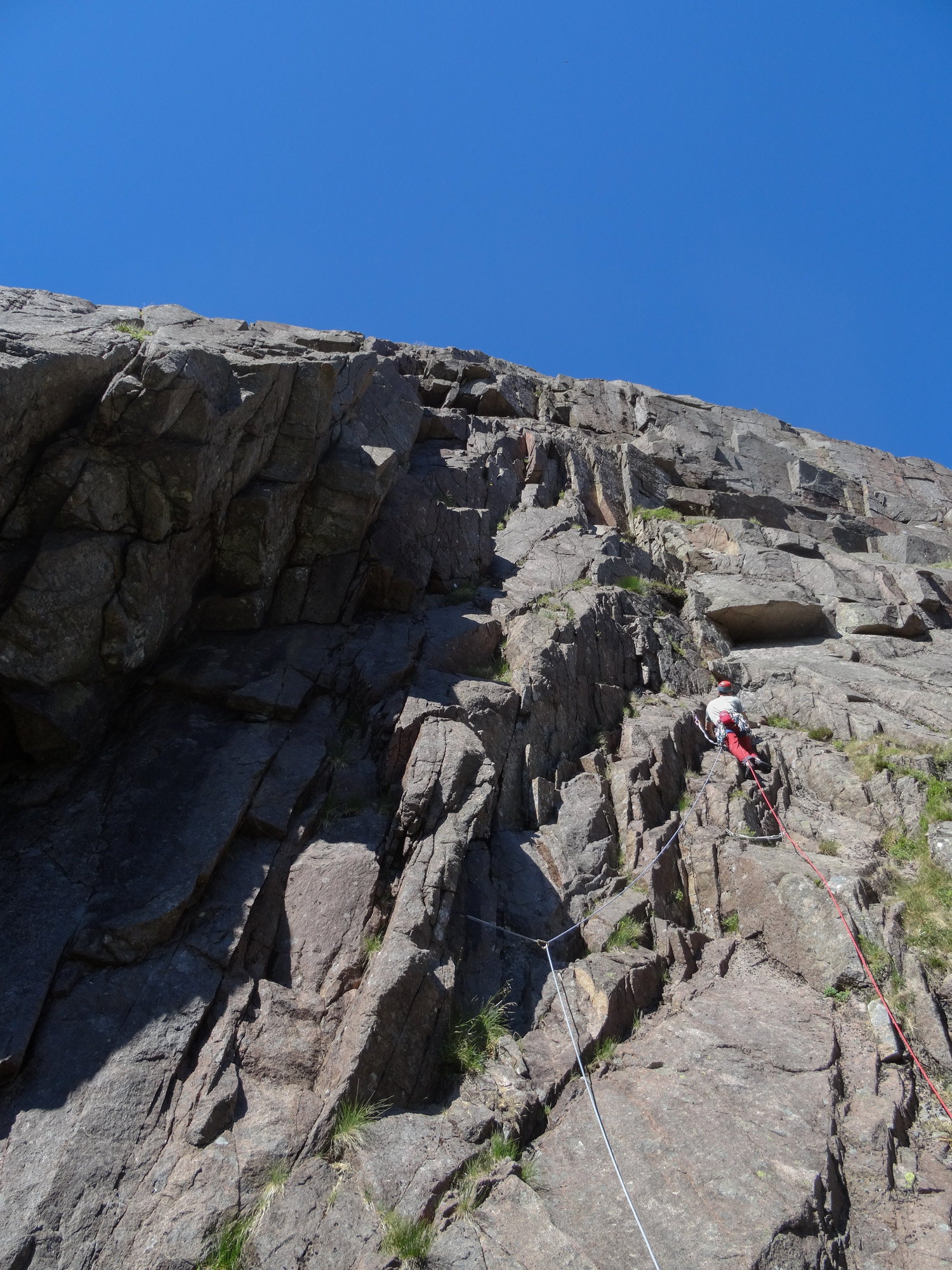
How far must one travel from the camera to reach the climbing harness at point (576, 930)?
706 cm

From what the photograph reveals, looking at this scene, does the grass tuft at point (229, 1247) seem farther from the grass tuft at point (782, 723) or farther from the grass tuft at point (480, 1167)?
the grass tuft at point (782, 723)

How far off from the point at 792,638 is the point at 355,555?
35.1 feet

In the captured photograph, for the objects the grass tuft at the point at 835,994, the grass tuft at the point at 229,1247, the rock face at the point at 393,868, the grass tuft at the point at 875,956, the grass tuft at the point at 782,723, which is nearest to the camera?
A: the grass tuft at the point at 229,1247

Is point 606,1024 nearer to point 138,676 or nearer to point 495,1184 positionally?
point 495,1184

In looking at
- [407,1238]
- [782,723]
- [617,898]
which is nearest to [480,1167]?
[407,1238]

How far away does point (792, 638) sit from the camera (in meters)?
19.3

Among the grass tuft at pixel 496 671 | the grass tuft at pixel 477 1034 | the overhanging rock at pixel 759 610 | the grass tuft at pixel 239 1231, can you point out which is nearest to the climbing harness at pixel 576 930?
the grass tuft at pixel 477 1034

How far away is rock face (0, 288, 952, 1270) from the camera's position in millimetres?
7199

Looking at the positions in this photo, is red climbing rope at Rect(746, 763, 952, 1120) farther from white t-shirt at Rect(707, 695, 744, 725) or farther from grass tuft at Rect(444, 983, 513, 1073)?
grass tuft at Rect(444, 983, 513, 1073)

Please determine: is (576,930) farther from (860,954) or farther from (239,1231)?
(239,1231)

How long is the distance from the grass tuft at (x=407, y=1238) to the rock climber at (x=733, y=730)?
28.3ft

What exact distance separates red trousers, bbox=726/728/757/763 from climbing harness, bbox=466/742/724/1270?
370 mm

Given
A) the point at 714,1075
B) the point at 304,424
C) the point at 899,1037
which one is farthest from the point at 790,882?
the point at 304,424

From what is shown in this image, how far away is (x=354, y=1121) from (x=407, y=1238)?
1208 mm
